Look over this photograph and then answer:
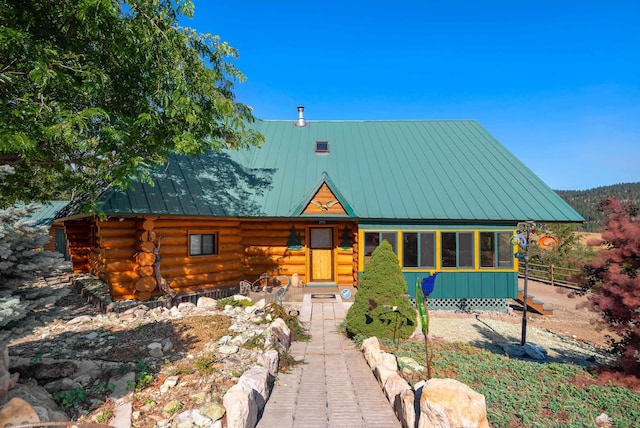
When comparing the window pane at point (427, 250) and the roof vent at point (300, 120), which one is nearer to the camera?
the window pane at point (427, 250)

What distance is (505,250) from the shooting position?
1263 centimetres

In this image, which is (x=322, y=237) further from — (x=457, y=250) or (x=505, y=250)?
(x=505, y=250)

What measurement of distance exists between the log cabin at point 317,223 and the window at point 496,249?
37mm

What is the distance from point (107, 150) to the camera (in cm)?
689

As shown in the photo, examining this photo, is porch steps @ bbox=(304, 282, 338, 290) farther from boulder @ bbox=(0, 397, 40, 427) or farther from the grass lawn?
boulder @ bbox=(0, 397, 40, 427)

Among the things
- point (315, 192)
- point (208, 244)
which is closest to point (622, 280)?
point (315, 192)

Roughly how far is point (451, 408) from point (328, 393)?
7.70ft

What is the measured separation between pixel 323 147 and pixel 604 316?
12048mm

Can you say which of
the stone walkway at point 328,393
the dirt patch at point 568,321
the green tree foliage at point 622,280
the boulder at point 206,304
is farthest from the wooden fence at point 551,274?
the boulder at point 206,304

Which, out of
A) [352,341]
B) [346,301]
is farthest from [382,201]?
[352,341]

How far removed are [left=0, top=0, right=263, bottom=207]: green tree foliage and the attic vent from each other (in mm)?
6553

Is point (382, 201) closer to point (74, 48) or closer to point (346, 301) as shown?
point (346, 301)

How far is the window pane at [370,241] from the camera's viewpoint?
41.5ft

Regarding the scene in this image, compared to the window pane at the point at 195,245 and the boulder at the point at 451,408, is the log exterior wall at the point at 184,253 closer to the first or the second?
the window pane at the point at 195,245
